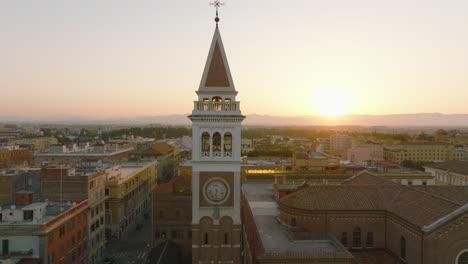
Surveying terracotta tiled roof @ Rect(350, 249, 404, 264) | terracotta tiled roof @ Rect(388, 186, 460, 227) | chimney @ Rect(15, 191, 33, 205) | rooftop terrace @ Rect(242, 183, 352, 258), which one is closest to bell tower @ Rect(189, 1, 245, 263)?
rooftop terrace @ Rect(242, 183, 352, 258)

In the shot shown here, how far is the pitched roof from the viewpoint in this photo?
93.4 ft

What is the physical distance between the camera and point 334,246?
93.7 feet

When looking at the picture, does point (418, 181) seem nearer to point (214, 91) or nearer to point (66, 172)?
point (214, 91)

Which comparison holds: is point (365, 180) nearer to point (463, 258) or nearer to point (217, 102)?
point (463, 258)

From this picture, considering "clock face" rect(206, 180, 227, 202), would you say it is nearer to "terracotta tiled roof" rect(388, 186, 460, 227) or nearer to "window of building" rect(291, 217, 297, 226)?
"window of building" rect(291, 217, 297, 226)

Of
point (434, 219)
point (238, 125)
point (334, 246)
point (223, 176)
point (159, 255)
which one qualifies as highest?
point (238, 125)

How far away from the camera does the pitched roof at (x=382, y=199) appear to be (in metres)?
28.5

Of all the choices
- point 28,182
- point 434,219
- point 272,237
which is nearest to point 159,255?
point 272,237

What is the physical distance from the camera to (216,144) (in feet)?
83.9

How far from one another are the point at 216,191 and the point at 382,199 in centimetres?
1660

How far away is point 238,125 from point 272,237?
10925 mm

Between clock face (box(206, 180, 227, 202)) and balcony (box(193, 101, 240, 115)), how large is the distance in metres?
5.08

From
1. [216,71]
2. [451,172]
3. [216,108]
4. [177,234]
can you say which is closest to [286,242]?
[216,108]

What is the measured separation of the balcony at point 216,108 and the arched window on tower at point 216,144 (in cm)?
164
